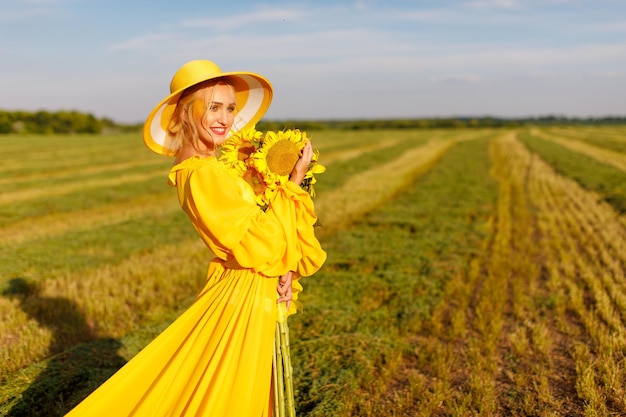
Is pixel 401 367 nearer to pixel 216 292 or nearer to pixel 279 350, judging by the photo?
pixel 279 350

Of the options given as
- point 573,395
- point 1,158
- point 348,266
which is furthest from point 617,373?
point 1,158

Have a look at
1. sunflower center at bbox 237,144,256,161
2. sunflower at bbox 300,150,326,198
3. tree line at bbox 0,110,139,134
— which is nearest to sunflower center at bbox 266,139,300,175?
sunflower at bbox 300,150,326,198

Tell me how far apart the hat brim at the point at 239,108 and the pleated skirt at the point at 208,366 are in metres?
0.85

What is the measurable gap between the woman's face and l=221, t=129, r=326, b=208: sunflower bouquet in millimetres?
133

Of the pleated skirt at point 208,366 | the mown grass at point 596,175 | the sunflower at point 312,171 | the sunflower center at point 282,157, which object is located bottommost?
the mown grass at point 596,175

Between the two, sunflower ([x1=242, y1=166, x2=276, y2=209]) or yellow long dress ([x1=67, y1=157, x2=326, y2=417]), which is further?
sunflower ([x1=242, y1=166, x2=276, y2=209])

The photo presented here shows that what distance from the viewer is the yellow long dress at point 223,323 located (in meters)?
2.36

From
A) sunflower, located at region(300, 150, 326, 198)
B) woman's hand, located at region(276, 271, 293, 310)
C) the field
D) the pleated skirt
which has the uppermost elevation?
sunflower, located at region(300, 150, 326, 198)

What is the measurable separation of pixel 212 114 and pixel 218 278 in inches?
32.0

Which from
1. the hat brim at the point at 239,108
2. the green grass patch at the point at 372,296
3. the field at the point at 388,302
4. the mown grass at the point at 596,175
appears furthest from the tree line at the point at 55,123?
the hat brim at the point at 239,108

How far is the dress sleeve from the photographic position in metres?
2.36

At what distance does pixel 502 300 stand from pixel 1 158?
86.7 ft

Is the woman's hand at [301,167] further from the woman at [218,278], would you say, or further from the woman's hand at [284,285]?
the woman's hand at [284,285]

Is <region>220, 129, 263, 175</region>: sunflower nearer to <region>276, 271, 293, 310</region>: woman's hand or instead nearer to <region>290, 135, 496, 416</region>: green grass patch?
<region>276, 271, 293, 310</region>: woman's hand
